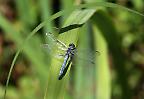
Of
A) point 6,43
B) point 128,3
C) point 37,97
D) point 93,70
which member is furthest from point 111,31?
point 6,43

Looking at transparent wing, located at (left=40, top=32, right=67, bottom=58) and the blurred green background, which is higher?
the blurred green background

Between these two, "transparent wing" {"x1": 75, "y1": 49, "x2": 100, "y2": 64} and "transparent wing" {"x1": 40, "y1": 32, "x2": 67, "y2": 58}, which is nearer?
"transparent wing" {"x1": 40, "y1": 32, "x2": 67, "y2": 58}

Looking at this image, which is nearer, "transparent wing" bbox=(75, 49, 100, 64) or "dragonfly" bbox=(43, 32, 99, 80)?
"dragonfly" bbox=(43, 32, 99, 80)

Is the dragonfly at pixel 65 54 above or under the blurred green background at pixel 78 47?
under

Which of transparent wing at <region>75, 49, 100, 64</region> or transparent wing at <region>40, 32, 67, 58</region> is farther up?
transparent wing at <region>75, 49, 100, 64</region>

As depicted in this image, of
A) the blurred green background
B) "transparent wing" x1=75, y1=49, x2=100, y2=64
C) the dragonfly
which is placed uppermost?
the blurred green background

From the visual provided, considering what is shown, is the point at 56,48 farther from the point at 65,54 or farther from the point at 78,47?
the point at 78,47

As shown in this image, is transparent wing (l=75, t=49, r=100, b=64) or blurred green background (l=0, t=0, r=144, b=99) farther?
transparent wing (l=75, t=49, r=100, b=64)

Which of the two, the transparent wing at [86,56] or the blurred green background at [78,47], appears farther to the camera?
the transparent wing at [86,56]
